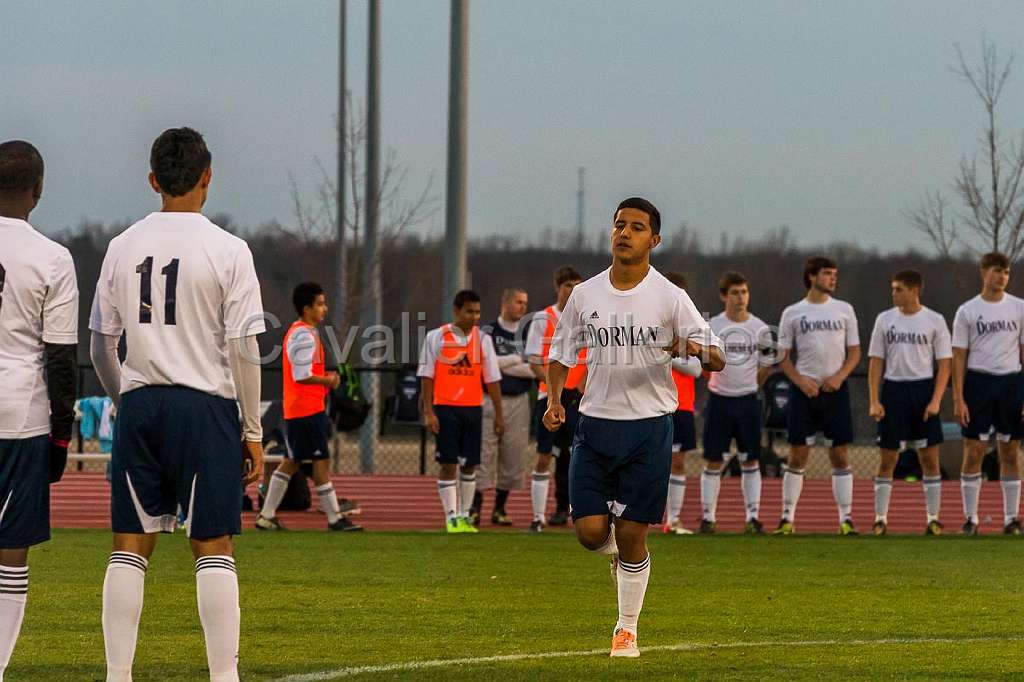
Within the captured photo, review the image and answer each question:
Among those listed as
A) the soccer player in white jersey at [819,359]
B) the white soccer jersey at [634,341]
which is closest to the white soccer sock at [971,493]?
the soccer player in white jersey at [819,359]

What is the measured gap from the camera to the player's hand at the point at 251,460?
5605 millimetres

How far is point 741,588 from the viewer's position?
10.1 metres

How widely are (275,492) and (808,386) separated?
190 inches

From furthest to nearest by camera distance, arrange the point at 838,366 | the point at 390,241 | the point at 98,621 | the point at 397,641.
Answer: the point at 390,241
the point at 838,366
the point at 98,621
the point at 397,641

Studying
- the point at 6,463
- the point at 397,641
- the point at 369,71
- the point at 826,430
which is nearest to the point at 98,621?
the point at 397,641

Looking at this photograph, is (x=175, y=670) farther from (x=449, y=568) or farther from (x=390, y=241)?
(x=390, y=241)

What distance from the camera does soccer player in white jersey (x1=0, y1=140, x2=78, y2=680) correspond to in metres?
5.62

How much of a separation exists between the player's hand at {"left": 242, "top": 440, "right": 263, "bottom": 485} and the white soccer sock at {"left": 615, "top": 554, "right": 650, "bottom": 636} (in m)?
2.24

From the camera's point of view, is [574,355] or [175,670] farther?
[574,355]

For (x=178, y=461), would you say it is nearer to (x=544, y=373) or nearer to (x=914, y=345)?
(x=544, y=373)

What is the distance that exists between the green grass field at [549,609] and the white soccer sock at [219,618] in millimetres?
1058

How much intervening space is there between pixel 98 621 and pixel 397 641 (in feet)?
5.71

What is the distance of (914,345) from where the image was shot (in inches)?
546

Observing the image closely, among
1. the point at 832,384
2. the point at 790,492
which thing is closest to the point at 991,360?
the point at 832,384
